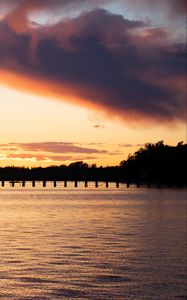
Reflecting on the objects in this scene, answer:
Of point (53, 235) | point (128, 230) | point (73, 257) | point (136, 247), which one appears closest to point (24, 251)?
point (73, 257)

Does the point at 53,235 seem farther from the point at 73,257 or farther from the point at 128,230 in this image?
the point at 73,257

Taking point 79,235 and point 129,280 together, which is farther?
point 79,235

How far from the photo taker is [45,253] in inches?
1350

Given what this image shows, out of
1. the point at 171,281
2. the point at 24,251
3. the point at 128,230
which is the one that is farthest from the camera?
the point at 128,230

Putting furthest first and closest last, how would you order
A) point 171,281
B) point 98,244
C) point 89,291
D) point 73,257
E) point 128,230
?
1. point 128,230
2. point 98,244
3. point 73,257
4. point 171,281
5. point 89,291

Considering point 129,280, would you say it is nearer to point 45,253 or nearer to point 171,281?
point 171,281

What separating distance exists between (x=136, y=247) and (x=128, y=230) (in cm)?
1258

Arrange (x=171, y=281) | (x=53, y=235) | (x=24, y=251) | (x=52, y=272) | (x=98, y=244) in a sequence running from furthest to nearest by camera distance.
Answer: (x=53, y=235) → (x=98, y=244) → (x=24, y=251) → (x=52, y=272) → (x=171, y=281)

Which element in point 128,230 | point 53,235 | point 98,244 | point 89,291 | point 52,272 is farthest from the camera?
point 128,230

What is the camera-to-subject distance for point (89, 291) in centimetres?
2364

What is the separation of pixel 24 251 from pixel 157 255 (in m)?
7.73

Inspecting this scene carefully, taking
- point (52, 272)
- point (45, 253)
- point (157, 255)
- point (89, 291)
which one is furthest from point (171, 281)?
point (45, 253)

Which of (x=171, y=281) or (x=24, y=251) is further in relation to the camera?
(x=24, y=251)

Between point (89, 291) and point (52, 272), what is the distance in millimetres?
4494
